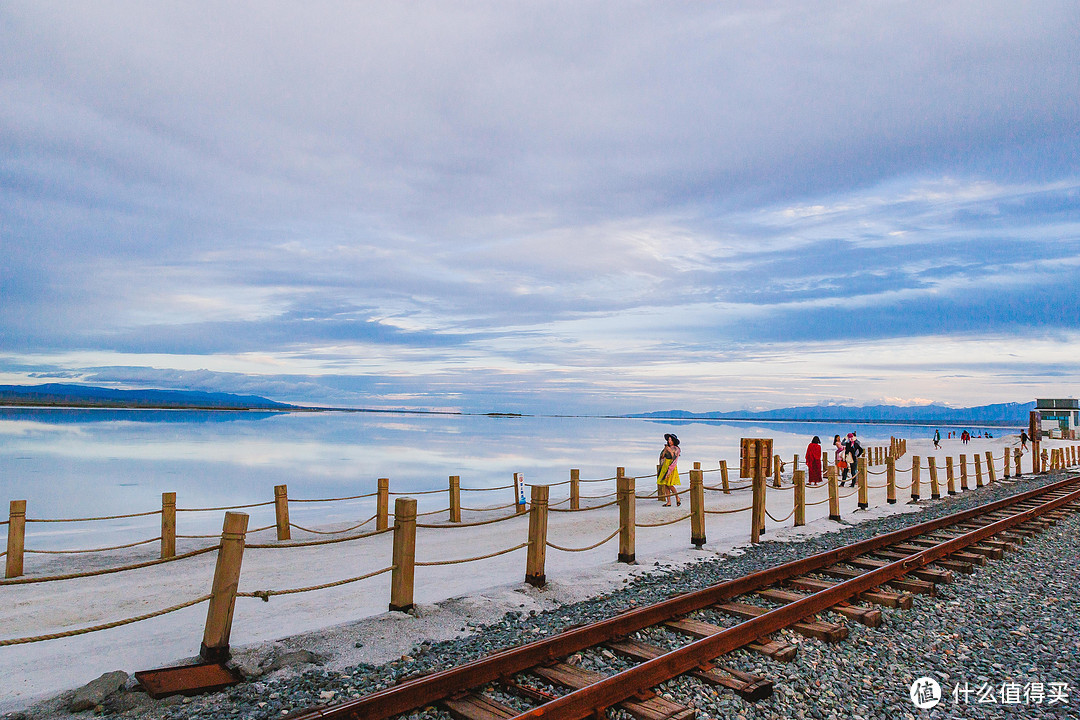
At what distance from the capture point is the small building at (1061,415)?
2037 inches

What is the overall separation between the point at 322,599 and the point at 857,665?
6064mm

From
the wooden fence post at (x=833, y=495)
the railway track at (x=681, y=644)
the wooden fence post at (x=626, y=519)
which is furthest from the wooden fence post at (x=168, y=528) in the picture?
the wooden fence post at (x=833, y=495)

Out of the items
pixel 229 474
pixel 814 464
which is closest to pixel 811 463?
pixel 814 464

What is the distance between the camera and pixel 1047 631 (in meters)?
6.43

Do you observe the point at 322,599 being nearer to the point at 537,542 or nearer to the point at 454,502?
the point at 537,542

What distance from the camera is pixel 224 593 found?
5359 mm

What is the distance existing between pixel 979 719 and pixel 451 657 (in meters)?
4.03

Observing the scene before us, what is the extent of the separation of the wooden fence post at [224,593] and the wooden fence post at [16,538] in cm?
605

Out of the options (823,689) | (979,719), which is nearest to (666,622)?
(823,689)

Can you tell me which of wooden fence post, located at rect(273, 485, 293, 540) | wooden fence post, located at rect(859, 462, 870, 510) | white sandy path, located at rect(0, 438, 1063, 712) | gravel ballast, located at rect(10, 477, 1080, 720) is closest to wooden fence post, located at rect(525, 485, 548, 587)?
white sandy path, located at rect(0, 438, 1063, 712)

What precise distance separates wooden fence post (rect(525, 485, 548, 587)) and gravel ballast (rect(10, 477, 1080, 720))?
32.8 inches

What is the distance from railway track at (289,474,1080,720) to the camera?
14.2 feet

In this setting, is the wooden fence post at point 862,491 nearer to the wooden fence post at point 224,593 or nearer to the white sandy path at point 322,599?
the white sandy path at point 322,599

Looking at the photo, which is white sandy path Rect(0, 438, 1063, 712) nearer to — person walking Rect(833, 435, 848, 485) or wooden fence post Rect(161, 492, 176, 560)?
wooden fence post Rect(161, 492, 176, 560)
